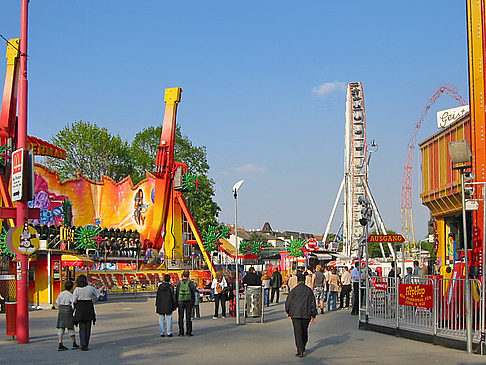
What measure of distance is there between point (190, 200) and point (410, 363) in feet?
184

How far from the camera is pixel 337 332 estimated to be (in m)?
17.5

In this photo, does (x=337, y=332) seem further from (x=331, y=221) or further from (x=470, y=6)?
(x=331, y=221)

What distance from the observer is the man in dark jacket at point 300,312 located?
13.0 m

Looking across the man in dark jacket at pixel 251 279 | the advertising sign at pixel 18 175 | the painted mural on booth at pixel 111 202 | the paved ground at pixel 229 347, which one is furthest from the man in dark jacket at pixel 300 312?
the painted mural on booth at pixel 111 202

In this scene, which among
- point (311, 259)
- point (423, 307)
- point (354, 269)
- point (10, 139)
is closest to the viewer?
point (423, 307)

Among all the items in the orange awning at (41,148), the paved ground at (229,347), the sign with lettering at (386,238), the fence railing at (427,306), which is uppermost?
the orange awning at (41,148)

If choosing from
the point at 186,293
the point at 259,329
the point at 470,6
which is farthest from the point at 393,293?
the point at 470,6

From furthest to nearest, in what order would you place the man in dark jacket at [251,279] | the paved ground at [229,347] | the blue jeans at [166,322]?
the man in dark jacket at [251,279] < the blue jeans at [166,322] < the paved ground at [229,347]

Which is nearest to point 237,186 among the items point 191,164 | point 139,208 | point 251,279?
point 251,279

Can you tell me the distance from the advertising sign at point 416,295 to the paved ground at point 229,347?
872 millimetres

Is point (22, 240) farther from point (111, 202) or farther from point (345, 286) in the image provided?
point (111, 202)

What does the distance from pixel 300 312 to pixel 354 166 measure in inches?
2360

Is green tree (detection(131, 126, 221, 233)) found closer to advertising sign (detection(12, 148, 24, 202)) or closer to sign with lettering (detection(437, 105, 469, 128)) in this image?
sign with lettering (detection(437, 105, 469, 128))

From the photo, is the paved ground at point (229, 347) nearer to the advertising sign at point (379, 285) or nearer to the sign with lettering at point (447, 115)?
the advertising sign at point (379, 285)
